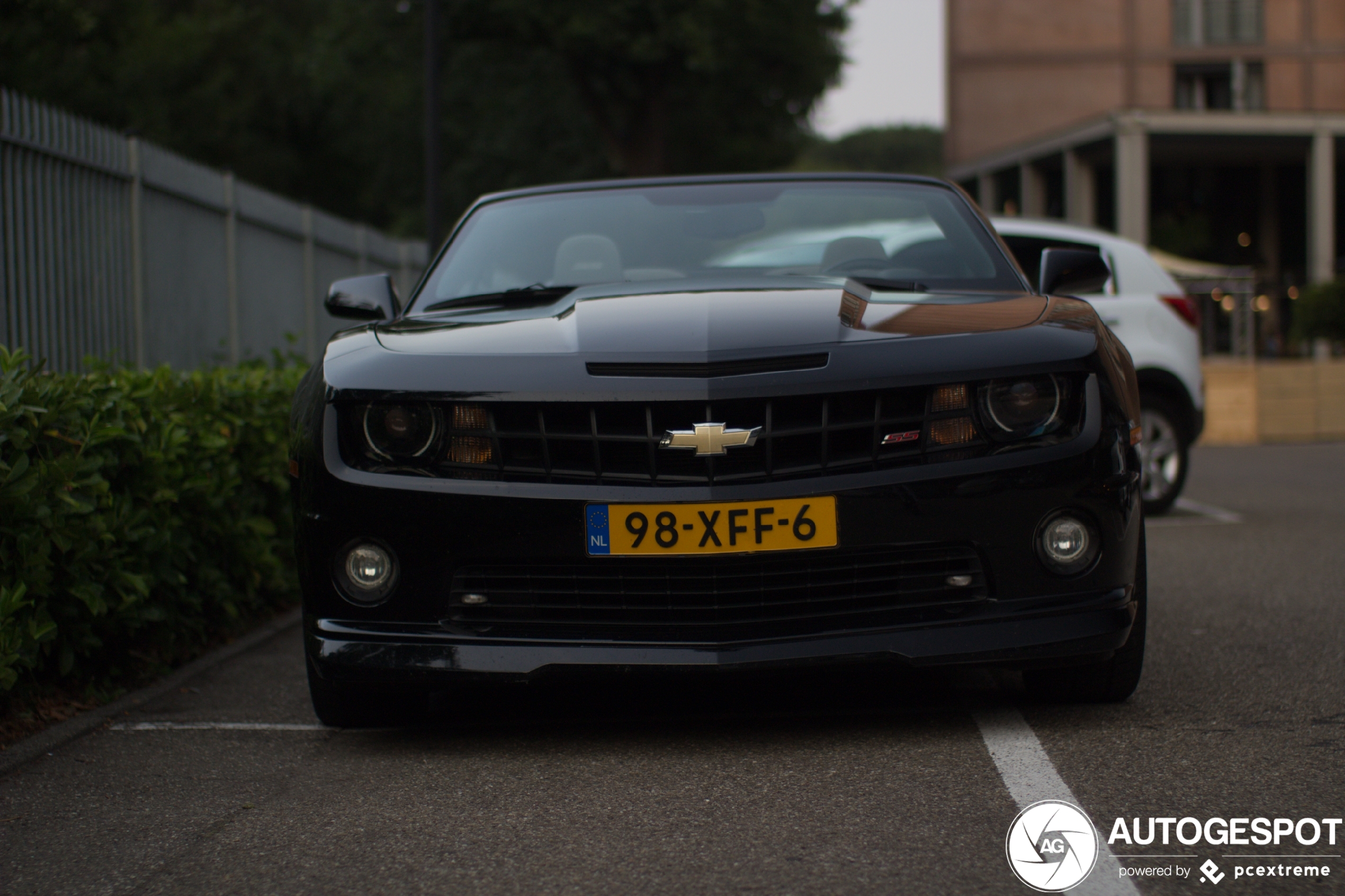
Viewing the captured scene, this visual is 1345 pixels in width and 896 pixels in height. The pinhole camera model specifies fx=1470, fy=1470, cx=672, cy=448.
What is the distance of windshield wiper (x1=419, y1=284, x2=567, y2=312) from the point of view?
4168 millimetres

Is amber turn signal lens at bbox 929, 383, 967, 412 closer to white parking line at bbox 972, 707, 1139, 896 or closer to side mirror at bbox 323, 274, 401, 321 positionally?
white parking line at bbox 972, 707, 1139, 896

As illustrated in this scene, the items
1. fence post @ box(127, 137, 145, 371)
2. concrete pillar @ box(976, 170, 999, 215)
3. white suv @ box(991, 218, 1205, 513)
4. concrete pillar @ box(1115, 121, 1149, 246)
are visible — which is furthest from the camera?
concrete pillar @ box(976, 170, 999, 215)

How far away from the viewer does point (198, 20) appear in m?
41.9

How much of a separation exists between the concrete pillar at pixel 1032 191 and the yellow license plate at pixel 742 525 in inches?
1379

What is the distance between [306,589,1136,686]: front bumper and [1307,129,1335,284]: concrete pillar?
32.7m

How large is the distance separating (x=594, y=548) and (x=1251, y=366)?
58.9ft

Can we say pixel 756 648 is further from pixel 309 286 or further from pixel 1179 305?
pixel 309 286

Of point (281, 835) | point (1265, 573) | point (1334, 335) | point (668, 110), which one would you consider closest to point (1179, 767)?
point (281, 835)

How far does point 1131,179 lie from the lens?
31.2 m

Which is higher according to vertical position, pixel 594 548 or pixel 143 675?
pixel 594 548

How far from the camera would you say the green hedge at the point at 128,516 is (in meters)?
3.79

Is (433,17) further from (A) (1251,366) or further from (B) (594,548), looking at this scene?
(A) (1251,366)

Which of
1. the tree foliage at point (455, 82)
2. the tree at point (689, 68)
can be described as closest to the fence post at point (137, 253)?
the tree foliage at point (455, 82)
